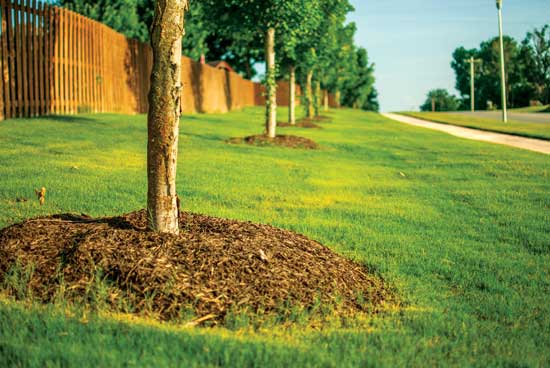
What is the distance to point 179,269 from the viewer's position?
160 inches

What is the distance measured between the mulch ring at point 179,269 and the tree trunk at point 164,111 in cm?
23

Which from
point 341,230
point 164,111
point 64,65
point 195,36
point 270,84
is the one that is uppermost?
point 195,36

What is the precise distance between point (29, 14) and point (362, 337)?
47.6 feet

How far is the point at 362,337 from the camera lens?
354 centimetres

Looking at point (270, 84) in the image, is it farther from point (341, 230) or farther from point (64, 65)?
point (341, 230)

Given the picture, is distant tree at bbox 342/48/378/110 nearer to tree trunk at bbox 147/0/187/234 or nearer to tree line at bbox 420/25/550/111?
tree line at bbox 420/25/550/111

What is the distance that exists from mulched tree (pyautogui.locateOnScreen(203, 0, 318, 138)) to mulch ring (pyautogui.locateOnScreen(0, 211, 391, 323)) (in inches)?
446

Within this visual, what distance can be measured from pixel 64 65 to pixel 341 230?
12.5 meters

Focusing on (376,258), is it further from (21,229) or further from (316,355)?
(21,229)

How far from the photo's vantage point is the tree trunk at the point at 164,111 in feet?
14.9

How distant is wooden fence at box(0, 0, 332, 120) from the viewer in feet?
47.8

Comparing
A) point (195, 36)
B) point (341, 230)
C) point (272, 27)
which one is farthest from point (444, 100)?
point (341, 230)

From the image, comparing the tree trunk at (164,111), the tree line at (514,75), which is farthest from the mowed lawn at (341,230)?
the tree line at (514,75)

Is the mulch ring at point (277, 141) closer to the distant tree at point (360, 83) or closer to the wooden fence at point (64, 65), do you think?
the wooden fence at point (64, 65)
